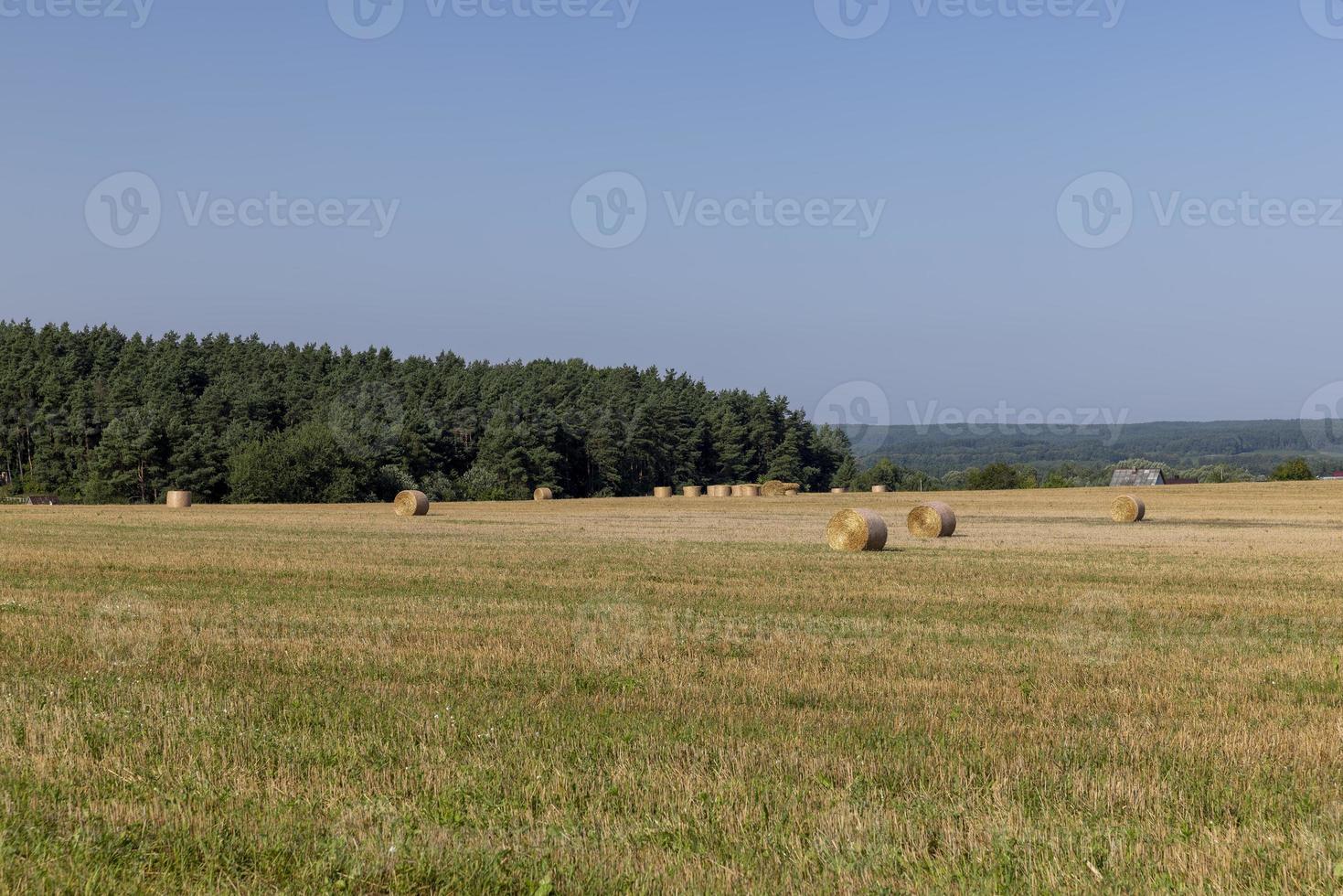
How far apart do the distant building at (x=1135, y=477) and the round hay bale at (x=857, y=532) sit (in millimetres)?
93262

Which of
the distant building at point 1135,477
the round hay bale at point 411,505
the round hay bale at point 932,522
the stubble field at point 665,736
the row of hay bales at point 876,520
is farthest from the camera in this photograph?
the distant building at point 1135,477

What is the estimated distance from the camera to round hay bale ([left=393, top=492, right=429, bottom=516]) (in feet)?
191

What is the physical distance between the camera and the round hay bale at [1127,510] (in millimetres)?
51656

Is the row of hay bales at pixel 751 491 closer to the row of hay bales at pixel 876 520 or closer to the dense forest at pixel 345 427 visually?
the dense forest at pixel 345 427

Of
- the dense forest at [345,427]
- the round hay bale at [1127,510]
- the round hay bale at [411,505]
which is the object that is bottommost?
the round hay bale at [1127,510]

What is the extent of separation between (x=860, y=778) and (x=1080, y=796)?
1.32m

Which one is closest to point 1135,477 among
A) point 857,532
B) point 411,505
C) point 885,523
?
point 411,505

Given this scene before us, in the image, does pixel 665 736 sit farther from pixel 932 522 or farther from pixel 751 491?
pixel 751 491

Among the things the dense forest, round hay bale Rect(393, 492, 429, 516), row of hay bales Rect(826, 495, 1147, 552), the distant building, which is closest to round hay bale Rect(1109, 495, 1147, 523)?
row of hay bales Rect(826, 495, 1147, 552)

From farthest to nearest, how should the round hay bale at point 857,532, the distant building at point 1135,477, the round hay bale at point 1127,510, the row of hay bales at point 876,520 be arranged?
the distant building at point 1135,477 < the round hay bale at point 1127,510 < the row of hay bales at point 876,520 < the round hay bale at point 857,532

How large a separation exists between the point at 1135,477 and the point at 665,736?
119992 millimetres

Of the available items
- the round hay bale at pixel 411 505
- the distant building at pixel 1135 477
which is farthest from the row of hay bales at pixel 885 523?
the distant building at pixel 1135 477

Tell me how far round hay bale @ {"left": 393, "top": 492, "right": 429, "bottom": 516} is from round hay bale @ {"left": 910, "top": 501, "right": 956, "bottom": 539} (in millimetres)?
26756

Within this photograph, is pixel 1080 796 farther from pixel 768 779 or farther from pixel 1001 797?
pixel 768 779
